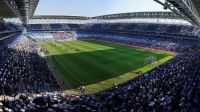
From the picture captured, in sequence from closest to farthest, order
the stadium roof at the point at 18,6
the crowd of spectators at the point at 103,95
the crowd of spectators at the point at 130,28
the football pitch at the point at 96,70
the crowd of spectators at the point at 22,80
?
the crowd of spectators at the point at 103,95 < the crowd of spectators at the point at 22,80 < the stadium roof at the point at 18,6 < the football pitch at the point at 96,70 < the crowd of spectators at the point at 130,28

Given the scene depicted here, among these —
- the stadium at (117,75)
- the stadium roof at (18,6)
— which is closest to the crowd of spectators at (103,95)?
the stadium at (117,75)

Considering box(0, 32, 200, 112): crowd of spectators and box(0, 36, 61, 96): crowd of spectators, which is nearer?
box(0, 32, 200, 112): crowd of spectators

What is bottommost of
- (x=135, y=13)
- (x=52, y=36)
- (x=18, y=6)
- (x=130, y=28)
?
(x=52, y=36)

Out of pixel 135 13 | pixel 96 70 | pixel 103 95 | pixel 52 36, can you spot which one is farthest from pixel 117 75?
pixel 52 36

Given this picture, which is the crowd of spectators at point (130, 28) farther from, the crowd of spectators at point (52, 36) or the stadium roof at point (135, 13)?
the crowd of spectators at point (52, 36)

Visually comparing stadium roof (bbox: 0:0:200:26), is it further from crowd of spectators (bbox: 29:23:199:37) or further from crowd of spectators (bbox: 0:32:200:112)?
crowd of spectators (bbox: 0:32:200:112)

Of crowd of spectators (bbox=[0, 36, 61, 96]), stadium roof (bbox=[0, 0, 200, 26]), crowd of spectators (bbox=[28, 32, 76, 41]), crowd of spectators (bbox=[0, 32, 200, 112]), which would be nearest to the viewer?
crowd of spectators (bbox=[0, 32, 200, 112])

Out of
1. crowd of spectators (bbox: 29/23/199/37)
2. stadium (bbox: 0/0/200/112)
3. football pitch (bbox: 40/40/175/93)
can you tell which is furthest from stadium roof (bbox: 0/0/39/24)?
crowd of spectators (bbox: 29/23/199/37)

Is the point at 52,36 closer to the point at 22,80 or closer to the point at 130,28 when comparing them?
the point at 130,28

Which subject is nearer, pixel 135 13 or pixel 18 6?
pixel 18 6

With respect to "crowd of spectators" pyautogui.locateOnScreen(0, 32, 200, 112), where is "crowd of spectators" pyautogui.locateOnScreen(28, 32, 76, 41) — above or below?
above

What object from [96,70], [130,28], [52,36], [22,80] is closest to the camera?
[22,80]

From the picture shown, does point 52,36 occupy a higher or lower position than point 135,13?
lower

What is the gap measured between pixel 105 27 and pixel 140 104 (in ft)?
395
